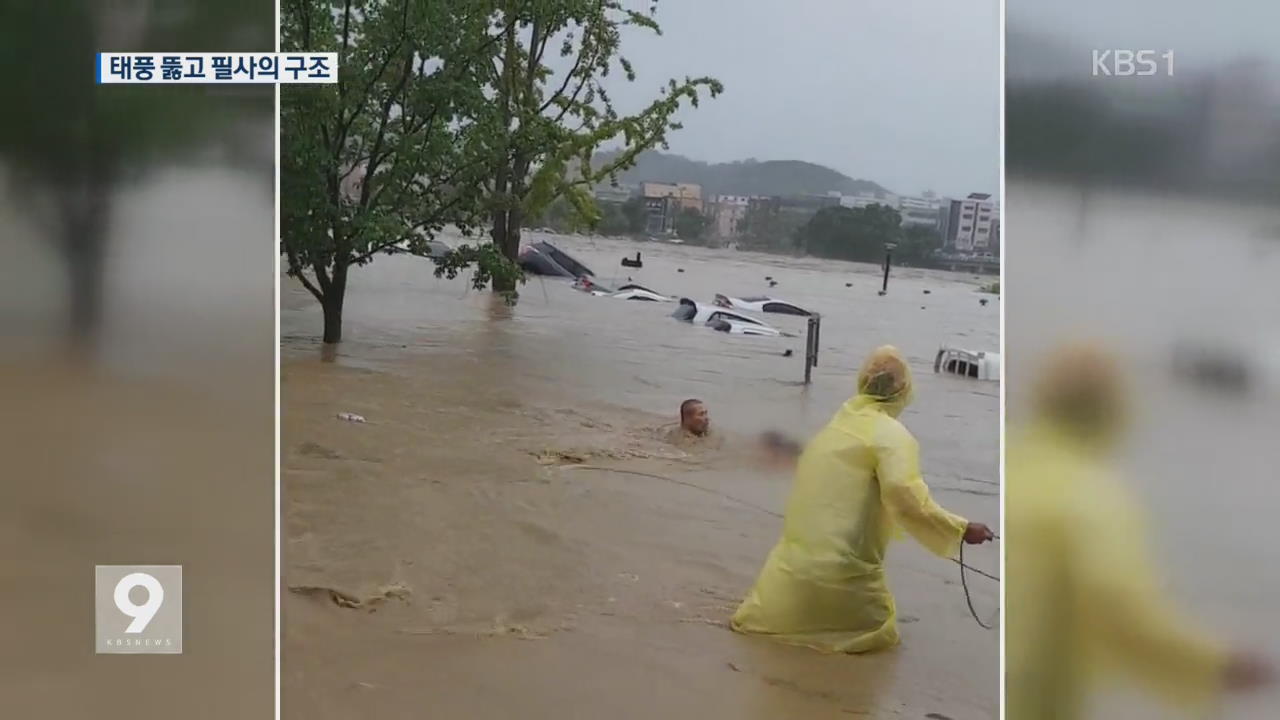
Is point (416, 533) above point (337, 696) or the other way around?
above

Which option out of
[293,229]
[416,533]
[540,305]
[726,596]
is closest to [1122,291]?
[726,596]

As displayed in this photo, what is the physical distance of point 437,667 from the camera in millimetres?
2566

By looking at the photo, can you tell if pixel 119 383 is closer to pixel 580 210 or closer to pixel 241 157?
pixel 241 157

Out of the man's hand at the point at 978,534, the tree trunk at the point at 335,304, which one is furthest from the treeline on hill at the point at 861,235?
the tree trunk at the point at 335,304

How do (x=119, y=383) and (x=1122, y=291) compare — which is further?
(x=119, y=383)

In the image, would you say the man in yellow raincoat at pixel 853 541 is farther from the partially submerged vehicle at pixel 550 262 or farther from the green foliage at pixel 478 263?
the green foliage at pixel 478 263

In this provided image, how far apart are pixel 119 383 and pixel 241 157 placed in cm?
75

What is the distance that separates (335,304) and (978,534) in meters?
1.92

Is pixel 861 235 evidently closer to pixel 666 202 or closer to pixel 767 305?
pixel 767 305

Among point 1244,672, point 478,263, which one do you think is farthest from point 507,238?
point 1244,672

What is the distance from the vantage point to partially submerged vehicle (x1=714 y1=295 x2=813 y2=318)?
8.57ft

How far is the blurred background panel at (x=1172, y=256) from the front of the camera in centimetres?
249

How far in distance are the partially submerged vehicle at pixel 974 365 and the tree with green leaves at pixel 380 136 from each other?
4.21ft

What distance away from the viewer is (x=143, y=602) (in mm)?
2705
